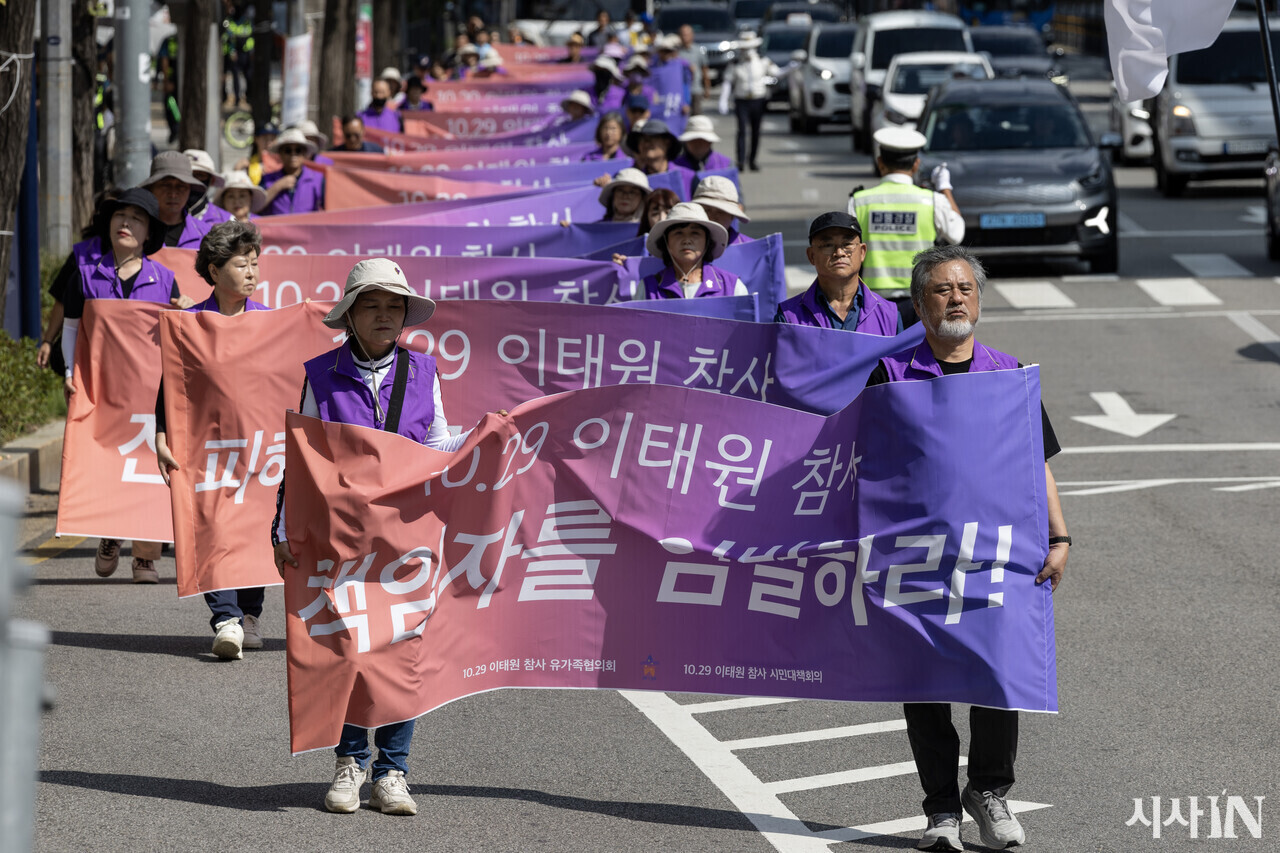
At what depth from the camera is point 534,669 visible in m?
6.34

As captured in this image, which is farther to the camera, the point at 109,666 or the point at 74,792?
the point at 109,666

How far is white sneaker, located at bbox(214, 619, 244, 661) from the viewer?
824cm

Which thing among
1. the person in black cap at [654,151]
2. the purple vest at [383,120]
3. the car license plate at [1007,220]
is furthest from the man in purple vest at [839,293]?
the purple vest at [383,120]

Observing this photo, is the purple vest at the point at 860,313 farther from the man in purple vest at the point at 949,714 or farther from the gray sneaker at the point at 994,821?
the gray sneaker at the point at 994,821

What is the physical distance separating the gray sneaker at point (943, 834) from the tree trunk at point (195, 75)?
1436 cm

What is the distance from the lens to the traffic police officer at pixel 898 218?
11.5 m

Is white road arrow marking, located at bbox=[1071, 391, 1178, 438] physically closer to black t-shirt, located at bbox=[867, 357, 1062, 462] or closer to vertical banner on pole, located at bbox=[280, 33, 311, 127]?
black t-shirt, located at bbox=[867, 357, 1062, 462]

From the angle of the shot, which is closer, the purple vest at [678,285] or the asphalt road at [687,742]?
the asphalt road at [687,742]

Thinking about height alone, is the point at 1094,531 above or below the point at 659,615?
below

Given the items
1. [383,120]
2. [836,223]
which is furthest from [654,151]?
[383,120]

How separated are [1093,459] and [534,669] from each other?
7.31 metres

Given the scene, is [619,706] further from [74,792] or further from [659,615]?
[74,792]

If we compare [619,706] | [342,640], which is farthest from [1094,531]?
[342,640]

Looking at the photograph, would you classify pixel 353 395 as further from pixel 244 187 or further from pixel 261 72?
pixel 261 72
